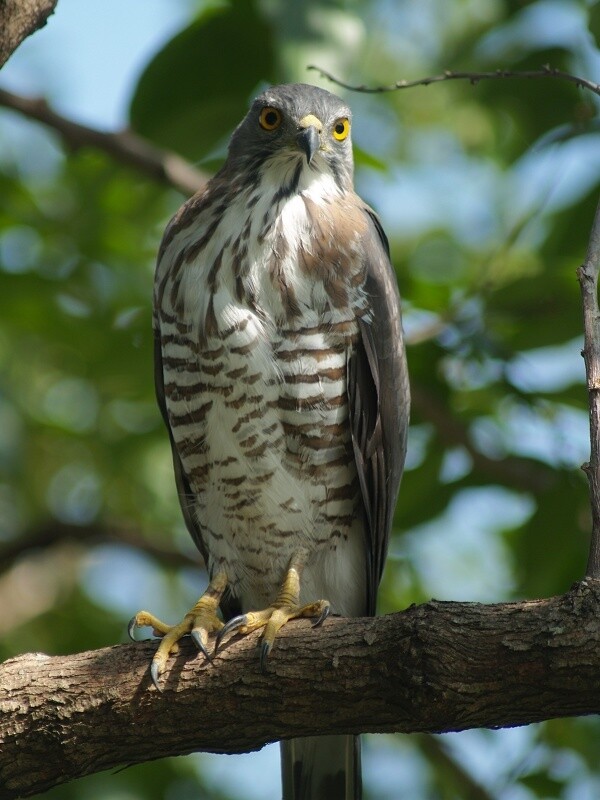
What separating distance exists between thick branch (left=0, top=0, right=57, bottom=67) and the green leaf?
146cm

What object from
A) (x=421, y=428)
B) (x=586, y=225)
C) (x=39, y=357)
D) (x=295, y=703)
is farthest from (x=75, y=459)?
(x=295, y=703)

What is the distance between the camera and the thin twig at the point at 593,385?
267 cm

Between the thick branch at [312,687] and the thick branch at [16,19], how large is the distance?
1850mm

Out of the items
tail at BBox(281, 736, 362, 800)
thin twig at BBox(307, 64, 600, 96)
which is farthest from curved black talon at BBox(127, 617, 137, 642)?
thin twig at BBox(307, 64, 600, 96)

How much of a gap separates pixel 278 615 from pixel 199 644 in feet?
1.05

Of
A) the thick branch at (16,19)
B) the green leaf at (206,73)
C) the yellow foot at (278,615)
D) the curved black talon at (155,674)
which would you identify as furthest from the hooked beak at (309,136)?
the curved black talon at (155,674)

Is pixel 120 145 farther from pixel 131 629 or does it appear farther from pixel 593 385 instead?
pixel 593 385

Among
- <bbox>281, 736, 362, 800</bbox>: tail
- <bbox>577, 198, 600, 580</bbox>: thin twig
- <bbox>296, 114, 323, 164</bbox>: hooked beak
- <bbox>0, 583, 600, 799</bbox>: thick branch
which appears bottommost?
<bbox>281, 736, 362, 800</bbox>: tail

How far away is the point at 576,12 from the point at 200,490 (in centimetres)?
266

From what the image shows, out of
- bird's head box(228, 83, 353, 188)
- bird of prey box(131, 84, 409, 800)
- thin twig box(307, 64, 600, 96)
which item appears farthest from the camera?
bird's head box(228, 83, 353, 188)

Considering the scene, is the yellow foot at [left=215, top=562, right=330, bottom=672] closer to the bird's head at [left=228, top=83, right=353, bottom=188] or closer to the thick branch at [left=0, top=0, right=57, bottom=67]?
the bird's head at [left=228, top=83, right=353, bottom=188]

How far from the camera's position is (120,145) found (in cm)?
505

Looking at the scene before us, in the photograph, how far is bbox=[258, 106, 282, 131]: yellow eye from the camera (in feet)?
14.9

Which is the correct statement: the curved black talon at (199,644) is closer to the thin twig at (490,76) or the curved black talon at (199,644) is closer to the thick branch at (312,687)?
the thick branch at (312,687)
